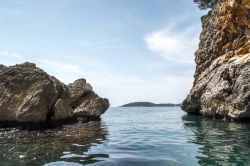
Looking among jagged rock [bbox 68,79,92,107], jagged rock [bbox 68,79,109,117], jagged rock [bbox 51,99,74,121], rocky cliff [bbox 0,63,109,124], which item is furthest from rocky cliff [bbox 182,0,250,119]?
rocky cliff [bbox 0,63,109,124]

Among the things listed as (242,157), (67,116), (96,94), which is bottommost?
(242,157)

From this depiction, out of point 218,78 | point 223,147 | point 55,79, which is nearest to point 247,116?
point 218,78

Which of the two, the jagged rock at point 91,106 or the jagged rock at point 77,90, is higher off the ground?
the jagged rock at point 77,90

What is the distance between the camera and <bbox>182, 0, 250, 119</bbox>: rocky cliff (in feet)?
100

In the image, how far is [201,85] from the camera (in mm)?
44938

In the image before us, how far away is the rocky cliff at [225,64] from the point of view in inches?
1204

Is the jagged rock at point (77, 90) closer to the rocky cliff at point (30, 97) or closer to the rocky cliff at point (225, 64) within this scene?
the rocky cliff at point (30, 97)

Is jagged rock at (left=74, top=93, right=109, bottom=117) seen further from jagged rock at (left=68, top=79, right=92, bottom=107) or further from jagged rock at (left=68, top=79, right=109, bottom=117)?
jagged rock at (left=68, top=79, right=92, bottom=107)

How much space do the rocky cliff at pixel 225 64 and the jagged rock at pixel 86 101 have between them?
1427cm

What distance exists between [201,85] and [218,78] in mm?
7934

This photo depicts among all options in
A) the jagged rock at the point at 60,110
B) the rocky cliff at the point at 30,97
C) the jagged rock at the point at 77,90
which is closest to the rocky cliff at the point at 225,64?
the jagged rock at the point at 77,90

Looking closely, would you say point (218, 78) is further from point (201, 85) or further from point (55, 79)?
point (55, 79)

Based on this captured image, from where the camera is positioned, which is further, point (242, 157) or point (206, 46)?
point (206, 46)

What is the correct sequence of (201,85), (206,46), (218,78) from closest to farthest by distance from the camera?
(218,78) → (201,85) → (206,46)
